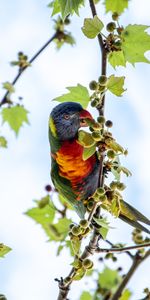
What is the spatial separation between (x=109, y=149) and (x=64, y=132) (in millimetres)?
888

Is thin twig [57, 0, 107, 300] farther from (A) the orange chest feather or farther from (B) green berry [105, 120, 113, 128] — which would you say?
(A) the orange chest feather

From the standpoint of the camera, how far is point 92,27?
1.88 metres

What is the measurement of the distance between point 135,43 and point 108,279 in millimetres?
1881

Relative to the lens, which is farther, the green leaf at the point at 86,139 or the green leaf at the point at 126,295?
the green leaf at the point at 126,295

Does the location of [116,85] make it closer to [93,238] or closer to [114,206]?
[114,206]

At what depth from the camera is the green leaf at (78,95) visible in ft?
6.40

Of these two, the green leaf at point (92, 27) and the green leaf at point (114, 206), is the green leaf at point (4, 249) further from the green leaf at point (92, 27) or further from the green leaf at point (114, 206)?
the green leaf at point (92, 27)

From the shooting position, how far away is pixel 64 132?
267 cm

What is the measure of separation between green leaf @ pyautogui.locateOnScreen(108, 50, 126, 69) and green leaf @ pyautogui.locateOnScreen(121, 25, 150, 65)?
3 cm

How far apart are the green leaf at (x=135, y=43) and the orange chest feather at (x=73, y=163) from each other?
848mm

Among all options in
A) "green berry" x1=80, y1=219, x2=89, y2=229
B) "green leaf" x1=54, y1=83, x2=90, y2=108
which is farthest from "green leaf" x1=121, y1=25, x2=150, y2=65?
"green berry" x1=80, y1=219, x2=89, y2=229

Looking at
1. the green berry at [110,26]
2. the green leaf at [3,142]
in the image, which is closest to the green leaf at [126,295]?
the green leaf at [3,142]

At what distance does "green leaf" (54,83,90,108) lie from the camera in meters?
1.95

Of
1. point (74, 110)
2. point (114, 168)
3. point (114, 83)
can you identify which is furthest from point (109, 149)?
point (74, 110)
